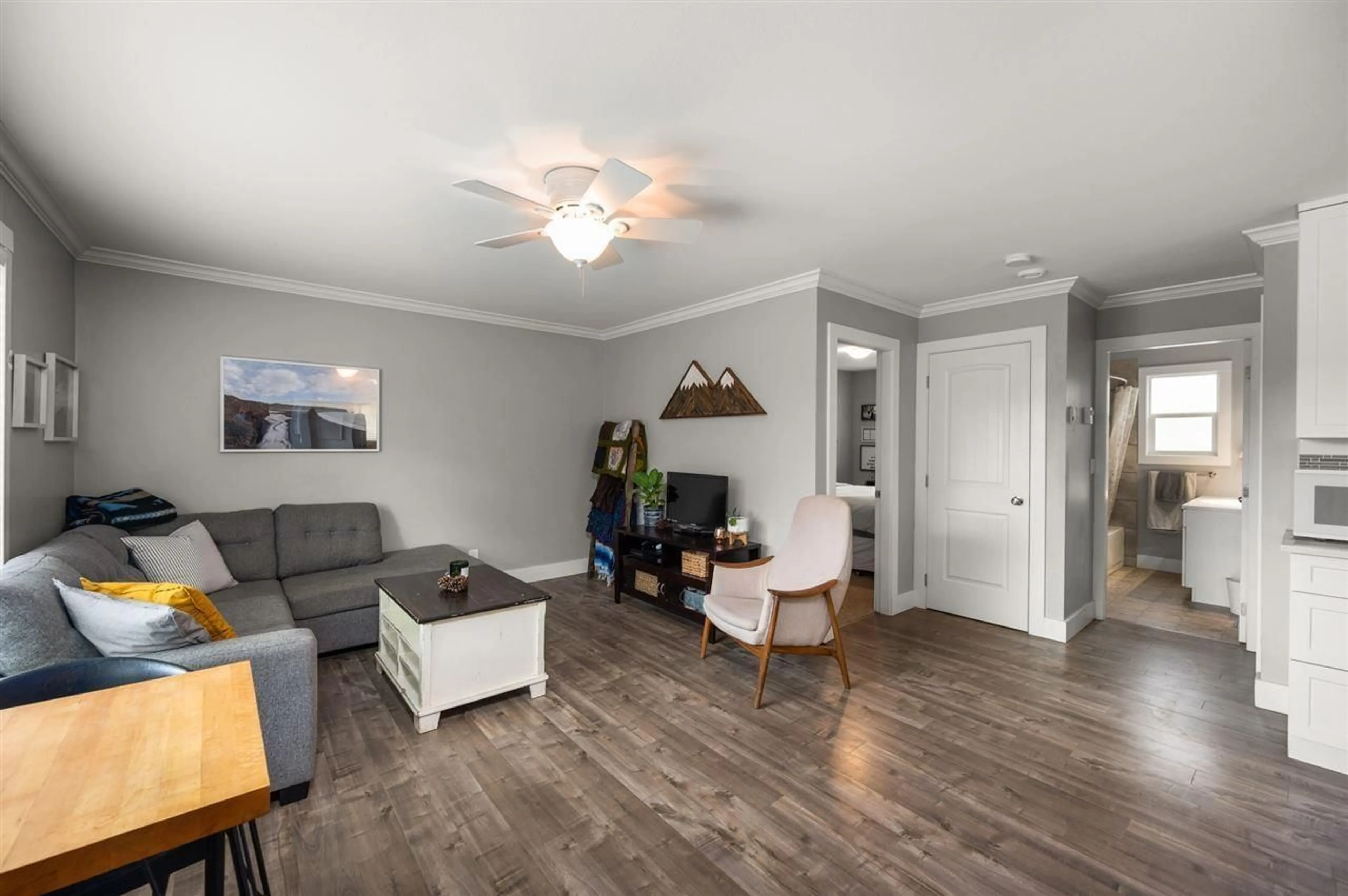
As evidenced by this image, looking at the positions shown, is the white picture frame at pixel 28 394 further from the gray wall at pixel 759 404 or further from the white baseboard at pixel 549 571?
the gray wall at pixel 759 404

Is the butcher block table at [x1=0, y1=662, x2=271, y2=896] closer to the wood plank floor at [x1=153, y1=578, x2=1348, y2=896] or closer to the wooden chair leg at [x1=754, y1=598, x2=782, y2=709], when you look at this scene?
the wood plank floor at [x1=153, y1=578, x2=1348, y2=896]

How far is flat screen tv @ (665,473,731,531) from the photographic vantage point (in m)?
4.32

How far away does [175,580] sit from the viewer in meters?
→ 3.06

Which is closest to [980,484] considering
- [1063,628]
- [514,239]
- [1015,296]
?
[1063,628]

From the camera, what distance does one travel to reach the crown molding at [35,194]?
217 cm

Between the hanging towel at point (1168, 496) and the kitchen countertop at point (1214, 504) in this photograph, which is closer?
the kitchen countertop at point (1214, 504)

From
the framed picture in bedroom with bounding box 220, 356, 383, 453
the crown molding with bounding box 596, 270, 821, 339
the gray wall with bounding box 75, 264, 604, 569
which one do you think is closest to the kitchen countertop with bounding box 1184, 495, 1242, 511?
the crown molding with bounding box 596, 270, 821, 339

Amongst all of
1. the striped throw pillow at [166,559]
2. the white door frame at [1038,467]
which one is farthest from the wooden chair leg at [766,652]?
the striped throw pillow at [166,559]

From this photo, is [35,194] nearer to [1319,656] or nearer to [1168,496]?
[1319,656]

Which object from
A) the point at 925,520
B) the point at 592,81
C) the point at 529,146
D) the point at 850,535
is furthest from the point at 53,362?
the point at 925,520

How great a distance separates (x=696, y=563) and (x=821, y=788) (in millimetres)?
1915

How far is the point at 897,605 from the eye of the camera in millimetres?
4402

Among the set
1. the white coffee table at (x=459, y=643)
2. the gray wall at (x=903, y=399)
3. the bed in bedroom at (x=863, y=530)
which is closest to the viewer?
the white coffee table at (x=459, y=643)

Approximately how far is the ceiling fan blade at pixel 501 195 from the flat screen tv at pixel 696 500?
2.49 meters
